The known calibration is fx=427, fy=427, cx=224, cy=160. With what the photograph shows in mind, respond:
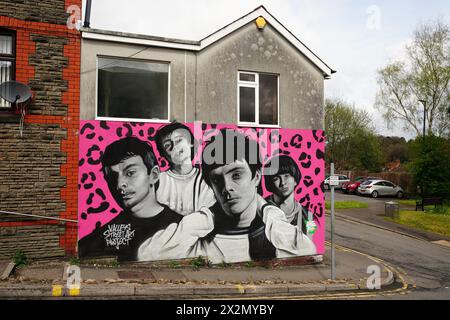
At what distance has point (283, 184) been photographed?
1194 centimetres

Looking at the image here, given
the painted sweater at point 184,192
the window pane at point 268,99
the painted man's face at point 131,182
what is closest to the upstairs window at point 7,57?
the painted man's face at point 131,182

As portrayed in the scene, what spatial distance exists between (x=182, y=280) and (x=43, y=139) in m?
4.48

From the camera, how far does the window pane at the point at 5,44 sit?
31.6ft

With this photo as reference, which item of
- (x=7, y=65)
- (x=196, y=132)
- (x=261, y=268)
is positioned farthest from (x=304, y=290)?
(x=7, y=65)

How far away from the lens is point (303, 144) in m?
12.2

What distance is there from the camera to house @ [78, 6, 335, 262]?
10109 mm

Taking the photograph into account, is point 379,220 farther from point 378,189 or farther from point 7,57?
point 7,57

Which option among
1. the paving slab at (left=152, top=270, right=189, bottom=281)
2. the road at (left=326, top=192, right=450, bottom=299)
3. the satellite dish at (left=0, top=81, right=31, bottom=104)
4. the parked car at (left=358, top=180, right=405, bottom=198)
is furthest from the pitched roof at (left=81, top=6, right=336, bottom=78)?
the parked car at (left=358, top=180, right=405, bottom=198)

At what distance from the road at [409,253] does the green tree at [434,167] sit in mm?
10240

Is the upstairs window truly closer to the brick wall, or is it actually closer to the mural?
the brick wall

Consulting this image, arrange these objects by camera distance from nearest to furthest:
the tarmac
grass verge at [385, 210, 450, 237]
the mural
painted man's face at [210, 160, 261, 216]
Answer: the tarmac < the mural < painted man's face at [210, 160, 261, 216] < grass verge at [385, 210, 450, 237]

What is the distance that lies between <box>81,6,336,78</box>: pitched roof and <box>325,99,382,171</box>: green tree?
→ 3986cm
